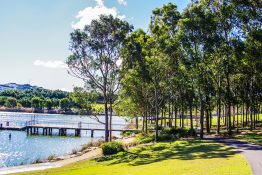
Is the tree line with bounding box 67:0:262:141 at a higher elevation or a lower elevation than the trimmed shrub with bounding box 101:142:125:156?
higher

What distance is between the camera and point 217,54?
44562 mm

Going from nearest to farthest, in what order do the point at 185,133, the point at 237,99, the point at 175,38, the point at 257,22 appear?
the point at 257,22 < the point at 175,38 < the point at 185,133 < the point at 237,99

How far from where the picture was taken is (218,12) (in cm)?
4278

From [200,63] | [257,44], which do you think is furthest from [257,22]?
[200,63]

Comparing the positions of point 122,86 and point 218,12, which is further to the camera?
point 122,86

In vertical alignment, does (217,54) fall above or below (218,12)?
below

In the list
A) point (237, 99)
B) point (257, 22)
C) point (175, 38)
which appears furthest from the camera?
point (237, 99)

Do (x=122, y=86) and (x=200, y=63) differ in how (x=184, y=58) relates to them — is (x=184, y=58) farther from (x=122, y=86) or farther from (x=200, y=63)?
(x=122, y=86)

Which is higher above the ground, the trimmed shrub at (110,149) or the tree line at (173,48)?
the tree line at (173,48)

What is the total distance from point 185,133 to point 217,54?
12326mm

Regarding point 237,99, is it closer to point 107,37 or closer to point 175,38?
point 175,38

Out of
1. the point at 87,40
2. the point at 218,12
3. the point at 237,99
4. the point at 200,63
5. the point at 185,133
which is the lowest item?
the point at 185,133

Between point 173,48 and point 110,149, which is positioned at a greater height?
point 173,48

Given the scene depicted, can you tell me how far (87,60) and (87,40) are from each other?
2803mm
